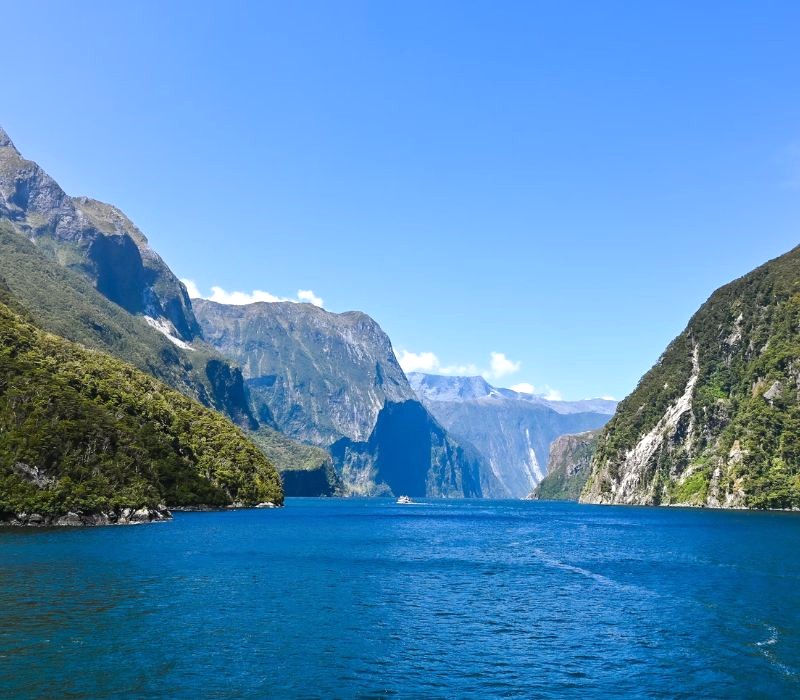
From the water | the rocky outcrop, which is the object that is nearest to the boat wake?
the water

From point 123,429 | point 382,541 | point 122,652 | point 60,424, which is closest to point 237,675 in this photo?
point 122,652

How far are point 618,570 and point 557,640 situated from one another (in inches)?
1628

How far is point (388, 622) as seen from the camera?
185 feet

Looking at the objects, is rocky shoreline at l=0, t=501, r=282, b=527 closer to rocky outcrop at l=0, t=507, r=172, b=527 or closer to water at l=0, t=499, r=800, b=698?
rocky outcrop at l=0, t=507, r=172, b=527

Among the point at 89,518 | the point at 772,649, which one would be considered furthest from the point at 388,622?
the point at 89,518

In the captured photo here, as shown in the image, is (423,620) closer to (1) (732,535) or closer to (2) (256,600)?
(2) (256,600)

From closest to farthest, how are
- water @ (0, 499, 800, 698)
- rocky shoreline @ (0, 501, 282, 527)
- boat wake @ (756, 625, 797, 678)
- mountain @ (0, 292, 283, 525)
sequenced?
water @ (0, 499, 800, 698) < boat wake @ (756, 625, 797, 678) < rocky shoreline @ (0, 501, 282, 527) < mountain @ (0, 292, 283, 525)

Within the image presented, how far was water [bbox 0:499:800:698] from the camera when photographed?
1583 inches

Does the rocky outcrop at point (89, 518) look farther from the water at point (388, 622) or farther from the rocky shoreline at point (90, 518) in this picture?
the water at point (388, 622)

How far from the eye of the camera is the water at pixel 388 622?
132 feet

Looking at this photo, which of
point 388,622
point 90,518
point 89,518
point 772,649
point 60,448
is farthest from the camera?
point 60,448

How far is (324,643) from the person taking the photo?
4938 cm

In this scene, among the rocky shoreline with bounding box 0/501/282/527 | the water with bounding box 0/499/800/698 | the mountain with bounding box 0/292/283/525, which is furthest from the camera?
the mountain with bounding box 0/292/283/525

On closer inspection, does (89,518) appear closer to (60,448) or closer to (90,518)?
(90,518)
